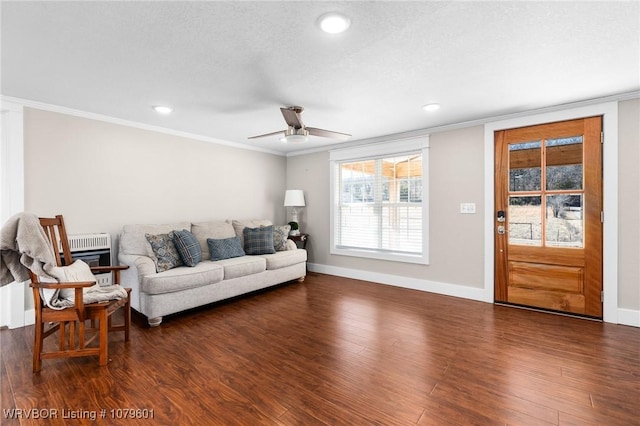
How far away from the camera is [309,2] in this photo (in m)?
1.60

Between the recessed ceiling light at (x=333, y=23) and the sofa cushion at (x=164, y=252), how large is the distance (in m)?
2.91

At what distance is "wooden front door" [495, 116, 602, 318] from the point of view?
3172mm

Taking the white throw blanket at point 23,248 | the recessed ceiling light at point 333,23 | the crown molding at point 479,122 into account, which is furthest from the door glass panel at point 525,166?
the white throw blanket at point 23,248

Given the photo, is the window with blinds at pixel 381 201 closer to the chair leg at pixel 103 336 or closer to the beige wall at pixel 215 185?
the beige wall at pixel 215 185

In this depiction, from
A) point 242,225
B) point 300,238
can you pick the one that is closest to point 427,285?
point 300,238

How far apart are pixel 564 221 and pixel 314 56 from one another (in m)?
3.29

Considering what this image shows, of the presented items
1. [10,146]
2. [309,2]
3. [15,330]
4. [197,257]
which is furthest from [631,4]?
[15,330]

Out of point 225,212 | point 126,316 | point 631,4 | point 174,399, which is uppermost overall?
point 631,4

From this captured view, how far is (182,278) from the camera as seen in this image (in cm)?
322

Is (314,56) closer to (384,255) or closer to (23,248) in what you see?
(23,248)

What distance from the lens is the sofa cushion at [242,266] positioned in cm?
372

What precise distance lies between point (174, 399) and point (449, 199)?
3.80m

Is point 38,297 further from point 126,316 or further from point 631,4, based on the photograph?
point 631,4

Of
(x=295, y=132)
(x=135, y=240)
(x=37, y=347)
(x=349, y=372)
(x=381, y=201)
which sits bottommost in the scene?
(x=349, y=372)
